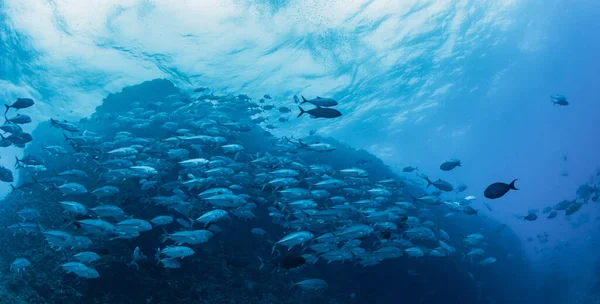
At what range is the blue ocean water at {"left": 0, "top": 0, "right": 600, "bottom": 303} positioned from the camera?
10422mm

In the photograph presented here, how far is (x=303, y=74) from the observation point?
83.1 ft

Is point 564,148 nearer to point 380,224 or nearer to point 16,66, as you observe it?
point 380,224

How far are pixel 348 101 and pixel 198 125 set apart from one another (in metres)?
20.6

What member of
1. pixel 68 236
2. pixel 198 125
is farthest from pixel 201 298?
pixel 198 125

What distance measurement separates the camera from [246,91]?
2692 centimetres

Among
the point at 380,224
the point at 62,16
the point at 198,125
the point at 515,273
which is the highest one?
the point at 62,16

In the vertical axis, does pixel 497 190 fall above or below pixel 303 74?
below

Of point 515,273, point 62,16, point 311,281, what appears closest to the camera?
point 311,281

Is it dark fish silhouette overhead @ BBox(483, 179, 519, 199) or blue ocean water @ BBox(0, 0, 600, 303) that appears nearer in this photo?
dark fish silhouette overhead @ BBox(483, 179, 519, 199)

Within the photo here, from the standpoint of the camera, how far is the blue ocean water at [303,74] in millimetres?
10422

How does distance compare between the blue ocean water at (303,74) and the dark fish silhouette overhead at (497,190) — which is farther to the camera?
the blue ocean water at (303,74)

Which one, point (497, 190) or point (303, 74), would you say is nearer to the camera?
point (497, 190)

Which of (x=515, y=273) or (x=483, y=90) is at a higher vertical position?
(x=483, y=90)

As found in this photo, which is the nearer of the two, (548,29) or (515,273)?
(515,273)
